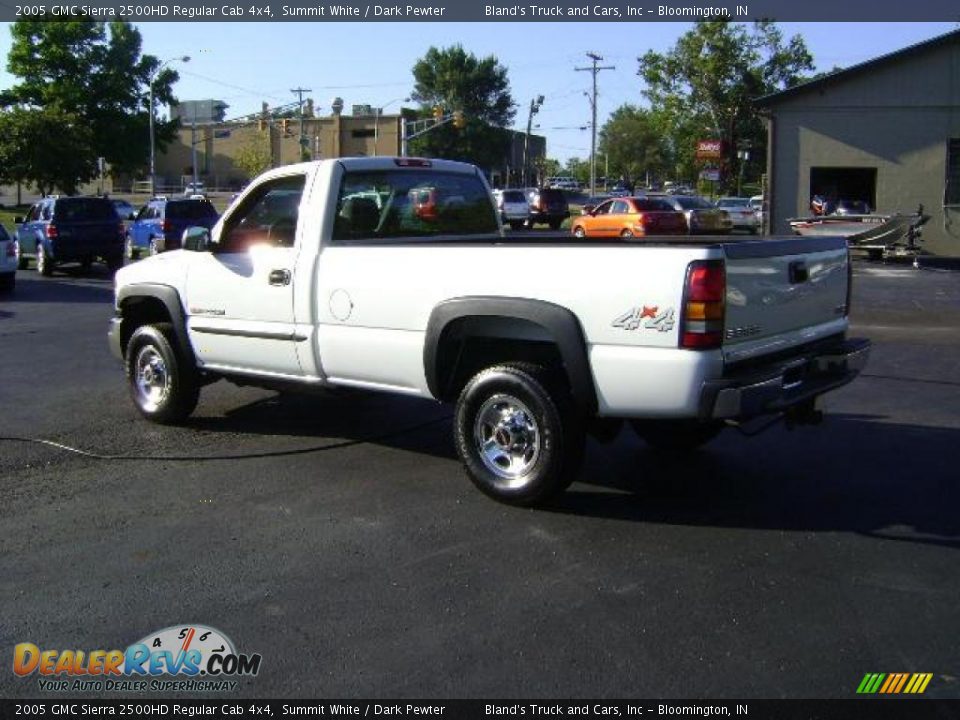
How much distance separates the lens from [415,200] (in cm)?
715

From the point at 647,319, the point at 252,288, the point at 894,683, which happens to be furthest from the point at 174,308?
the point at 894,683

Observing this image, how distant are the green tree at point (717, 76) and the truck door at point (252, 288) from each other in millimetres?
54185

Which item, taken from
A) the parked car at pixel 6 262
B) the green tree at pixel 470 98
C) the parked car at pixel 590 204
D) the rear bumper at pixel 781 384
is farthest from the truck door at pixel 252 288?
the green tree at pixel 470 98

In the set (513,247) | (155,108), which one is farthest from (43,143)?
(513,247)

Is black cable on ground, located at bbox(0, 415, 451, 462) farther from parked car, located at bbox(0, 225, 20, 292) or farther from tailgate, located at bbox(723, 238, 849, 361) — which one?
parked car, located at bbox(0, 225, 20, 292)

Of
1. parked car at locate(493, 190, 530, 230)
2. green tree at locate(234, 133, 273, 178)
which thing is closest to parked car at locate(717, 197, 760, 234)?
parked car at locate(493, 190, 530, 230)

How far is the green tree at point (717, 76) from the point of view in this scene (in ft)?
195

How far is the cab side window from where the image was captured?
693cm

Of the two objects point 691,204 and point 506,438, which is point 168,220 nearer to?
point 691,204

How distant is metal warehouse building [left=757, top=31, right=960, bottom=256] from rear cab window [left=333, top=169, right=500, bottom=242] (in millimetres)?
21916

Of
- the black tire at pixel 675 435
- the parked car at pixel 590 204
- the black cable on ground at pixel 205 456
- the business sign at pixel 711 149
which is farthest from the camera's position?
the business sign at pixel 711 149

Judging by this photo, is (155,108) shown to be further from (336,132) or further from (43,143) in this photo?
Result: (43,143)

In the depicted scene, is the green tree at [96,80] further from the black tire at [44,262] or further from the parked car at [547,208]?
the black tire at [44,262]

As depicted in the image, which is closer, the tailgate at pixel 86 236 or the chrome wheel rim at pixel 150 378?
the chrome wheel rim at pixel 150 378
